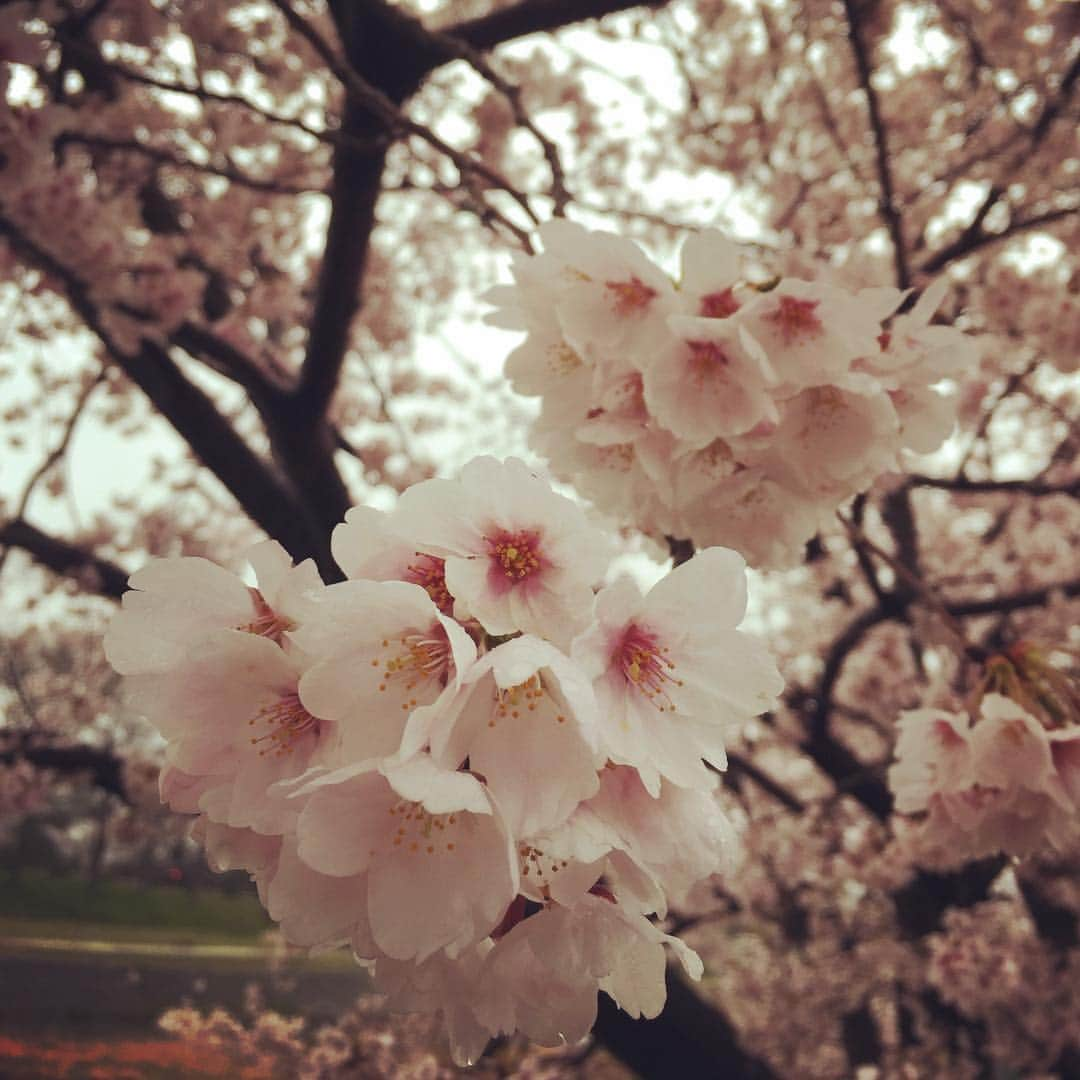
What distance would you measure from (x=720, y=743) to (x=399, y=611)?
28cm

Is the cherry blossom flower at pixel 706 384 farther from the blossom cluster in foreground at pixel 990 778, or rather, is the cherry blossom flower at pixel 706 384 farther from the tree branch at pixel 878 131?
the tree branch at pixel 878 131

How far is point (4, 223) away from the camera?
2.42 meters

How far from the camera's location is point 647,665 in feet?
2.23

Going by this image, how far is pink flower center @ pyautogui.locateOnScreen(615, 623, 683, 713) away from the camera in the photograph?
25.6 inches

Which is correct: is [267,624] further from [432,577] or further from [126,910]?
[126,910]

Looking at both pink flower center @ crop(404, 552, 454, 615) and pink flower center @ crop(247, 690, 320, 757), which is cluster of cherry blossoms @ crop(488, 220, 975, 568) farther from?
pink flower center @ crop(247, 690, 320, 757)

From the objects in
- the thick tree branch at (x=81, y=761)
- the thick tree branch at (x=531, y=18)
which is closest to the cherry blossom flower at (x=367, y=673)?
the thick tree branch at (x=531, y=18)

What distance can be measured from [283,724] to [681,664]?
339 mm

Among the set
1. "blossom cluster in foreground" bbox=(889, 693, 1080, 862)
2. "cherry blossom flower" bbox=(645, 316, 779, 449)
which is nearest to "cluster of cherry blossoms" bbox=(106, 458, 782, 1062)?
"cherry blossom flower" bbox=(645, 316, 779, 449)

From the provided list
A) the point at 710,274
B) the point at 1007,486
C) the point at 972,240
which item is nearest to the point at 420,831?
the point at 710,274

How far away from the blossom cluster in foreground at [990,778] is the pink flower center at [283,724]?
93 centimetres

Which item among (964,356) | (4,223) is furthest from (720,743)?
(4,223)

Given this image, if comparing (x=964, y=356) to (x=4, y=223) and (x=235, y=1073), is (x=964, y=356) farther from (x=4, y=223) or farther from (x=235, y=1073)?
(x=235, y=1073)

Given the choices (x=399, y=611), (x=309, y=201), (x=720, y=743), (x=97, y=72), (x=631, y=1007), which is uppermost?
(x=309, y=201)
